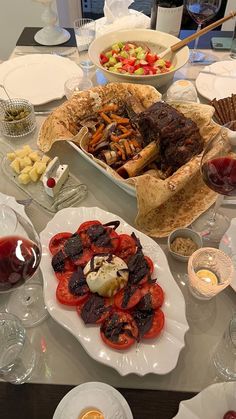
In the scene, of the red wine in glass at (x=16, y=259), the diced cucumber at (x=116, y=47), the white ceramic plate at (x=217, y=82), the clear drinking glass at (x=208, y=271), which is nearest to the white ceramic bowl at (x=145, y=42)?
the diced cucumber at (x=116, y=47)

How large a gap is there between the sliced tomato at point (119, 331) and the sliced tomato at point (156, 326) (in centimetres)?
3

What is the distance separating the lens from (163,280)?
97cm

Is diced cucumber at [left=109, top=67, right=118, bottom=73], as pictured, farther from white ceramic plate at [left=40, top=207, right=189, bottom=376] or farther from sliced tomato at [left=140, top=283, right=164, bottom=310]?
sliced tomato at [left=140, top=283, right=164, bottom=310]

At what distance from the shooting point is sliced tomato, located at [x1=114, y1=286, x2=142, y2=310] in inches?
35.2

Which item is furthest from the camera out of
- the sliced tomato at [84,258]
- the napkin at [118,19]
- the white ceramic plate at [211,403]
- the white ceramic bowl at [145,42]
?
the napkin at [118,19]

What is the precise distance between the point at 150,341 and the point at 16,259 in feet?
1.24

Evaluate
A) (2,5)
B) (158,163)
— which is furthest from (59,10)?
(158,163)

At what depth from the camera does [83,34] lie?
1.93 metres

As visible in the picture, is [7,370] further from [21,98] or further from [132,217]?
[21,98]

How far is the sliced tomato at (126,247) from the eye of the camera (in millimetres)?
1014

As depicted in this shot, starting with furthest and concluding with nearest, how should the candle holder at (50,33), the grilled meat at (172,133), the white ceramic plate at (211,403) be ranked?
the candle holder at (50,33) → the grilled meat at (172,133) → the white ceramic plate at (211,403)

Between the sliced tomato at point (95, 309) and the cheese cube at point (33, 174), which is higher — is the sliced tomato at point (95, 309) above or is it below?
below

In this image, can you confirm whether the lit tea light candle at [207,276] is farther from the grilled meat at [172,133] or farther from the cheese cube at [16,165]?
the cheese cube at [16,165]

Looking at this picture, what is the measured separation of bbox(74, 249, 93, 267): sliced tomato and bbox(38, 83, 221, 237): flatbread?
0.24 m
